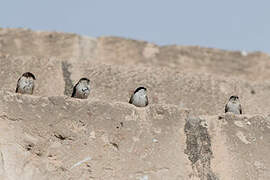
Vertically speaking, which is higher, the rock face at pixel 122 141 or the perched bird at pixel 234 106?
the perched bird at pixel 234 106

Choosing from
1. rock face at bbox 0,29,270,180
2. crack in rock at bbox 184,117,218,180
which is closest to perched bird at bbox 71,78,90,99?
rock face at bbox 0,29,270,180

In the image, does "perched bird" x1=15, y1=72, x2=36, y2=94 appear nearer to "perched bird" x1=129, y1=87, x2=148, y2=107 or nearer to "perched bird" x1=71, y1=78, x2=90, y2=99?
"perched bird" x1=71, y1=78, x2=90, y2=99

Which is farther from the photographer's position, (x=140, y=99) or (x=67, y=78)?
(x=67, y=78)

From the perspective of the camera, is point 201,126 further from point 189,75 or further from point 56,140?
point 189,75

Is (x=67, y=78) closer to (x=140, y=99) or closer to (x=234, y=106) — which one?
(x=140, y=99)

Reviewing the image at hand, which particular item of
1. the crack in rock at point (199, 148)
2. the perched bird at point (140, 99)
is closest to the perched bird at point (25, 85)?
the perched bird at point (140, 99)

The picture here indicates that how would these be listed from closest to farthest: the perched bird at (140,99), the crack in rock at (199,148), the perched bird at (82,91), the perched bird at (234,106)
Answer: the crack in rock at (199,148), the perched bird at (140,99), the perched bird at (82,91), the perched bird at (234,106)

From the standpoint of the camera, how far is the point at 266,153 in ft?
32.1

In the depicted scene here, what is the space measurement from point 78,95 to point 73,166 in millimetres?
2248

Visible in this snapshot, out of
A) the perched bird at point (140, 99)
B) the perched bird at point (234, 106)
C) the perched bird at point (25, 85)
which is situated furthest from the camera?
the perched bird at point (234, 106)

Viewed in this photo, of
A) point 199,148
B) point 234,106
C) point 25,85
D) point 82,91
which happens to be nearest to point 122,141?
point 199,148

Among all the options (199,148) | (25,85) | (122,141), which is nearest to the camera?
(122,141)

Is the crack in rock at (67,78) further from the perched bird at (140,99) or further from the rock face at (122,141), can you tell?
the rock face at (122,141)

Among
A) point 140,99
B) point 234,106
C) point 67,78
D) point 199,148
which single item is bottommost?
point 199,148
